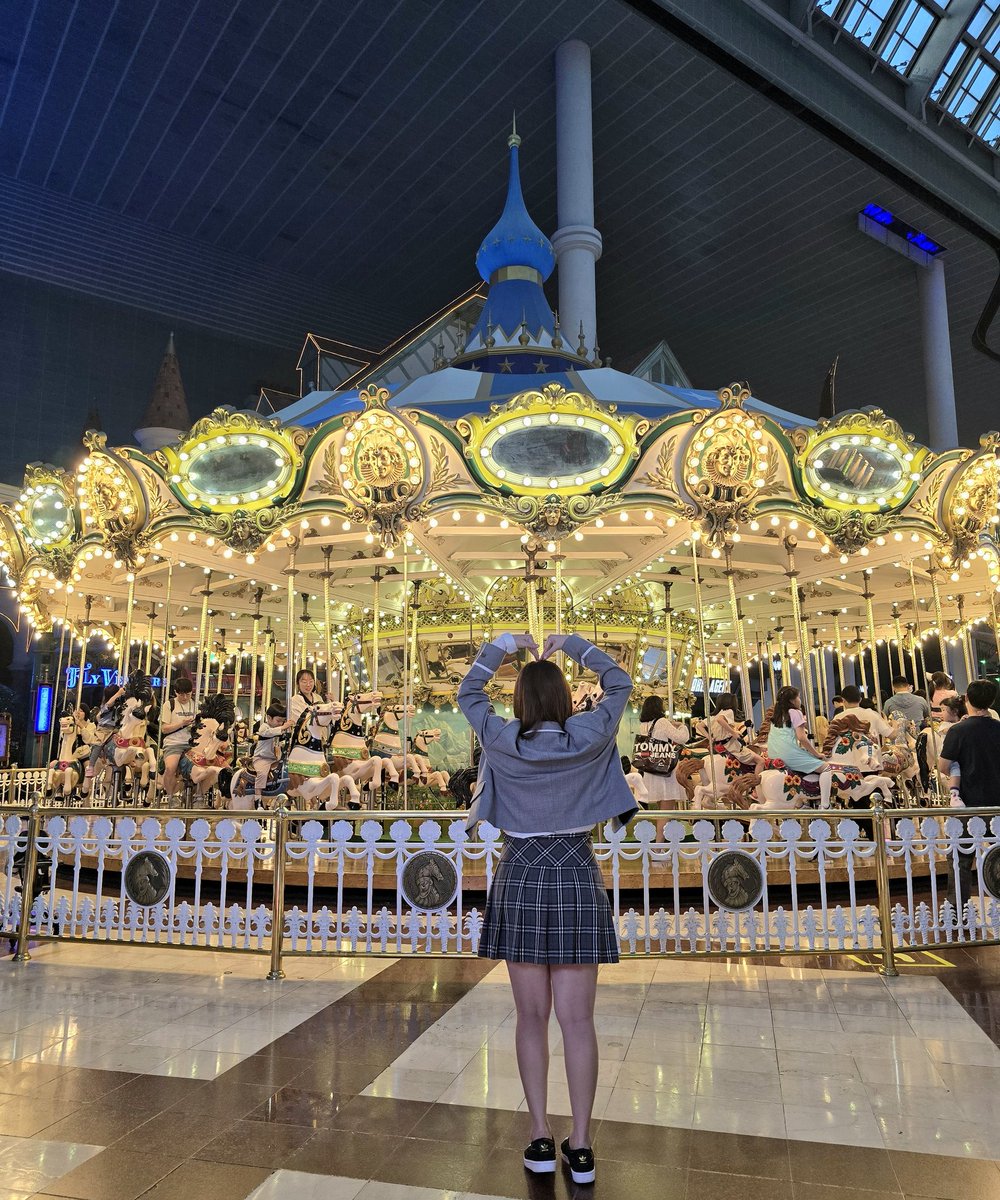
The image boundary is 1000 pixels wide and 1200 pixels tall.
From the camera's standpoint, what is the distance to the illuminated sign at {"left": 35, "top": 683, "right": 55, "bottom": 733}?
2081cm

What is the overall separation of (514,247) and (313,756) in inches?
326

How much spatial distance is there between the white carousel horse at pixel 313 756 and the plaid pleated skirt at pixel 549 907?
540cm

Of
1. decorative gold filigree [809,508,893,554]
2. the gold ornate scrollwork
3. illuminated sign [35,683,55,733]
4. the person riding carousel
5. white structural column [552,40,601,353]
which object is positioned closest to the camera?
the gold ornate scrollwork

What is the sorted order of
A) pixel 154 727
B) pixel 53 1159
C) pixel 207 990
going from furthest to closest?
pixel 154 727 → pixel 207 990 → pixel 53 1159

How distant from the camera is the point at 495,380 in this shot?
30.2 ft

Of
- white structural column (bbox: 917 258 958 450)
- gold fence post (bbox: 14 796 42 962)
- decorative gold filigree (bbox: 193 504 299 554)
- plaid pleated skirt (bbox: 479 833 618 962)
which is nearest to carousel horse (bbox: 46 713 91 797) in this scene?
decorative gold filigree (bbox: 193 504 299 554)

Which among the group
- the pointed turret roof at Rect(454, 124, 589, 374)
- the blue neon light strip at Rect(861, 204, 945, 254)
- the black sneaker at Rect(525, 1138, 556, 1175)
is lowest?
the black sneaker at Rect(525, 1138, 556, 1175)

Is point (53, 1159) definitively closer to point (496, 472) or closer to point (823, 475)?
point (496, 472)

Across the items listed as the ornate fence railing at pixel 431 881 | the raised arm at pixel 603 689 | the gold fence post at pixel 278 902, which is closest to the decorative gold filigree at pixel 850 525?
the ornate fence railing at pixel 431 881

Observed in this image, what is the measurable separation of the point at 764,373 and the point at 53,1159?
28424 mm

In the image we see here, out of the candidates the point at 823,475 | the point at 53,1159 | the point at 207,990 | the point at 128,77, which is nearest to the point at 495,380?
the point at 823,475

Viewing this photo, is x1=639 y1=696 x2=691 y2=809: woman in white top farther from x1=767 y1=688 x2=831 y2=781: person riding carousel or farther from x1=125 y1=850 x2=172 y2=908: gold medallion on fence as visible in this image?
x1=125 y1=850 x2=172 y2=908: gold medallion on fence

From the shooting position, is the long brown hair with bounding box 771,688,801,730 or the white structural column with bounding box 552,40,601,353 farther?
the white structural column with bounding box 552,40,601,353

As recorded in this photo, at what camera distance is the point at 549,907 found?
2541 millimetres
